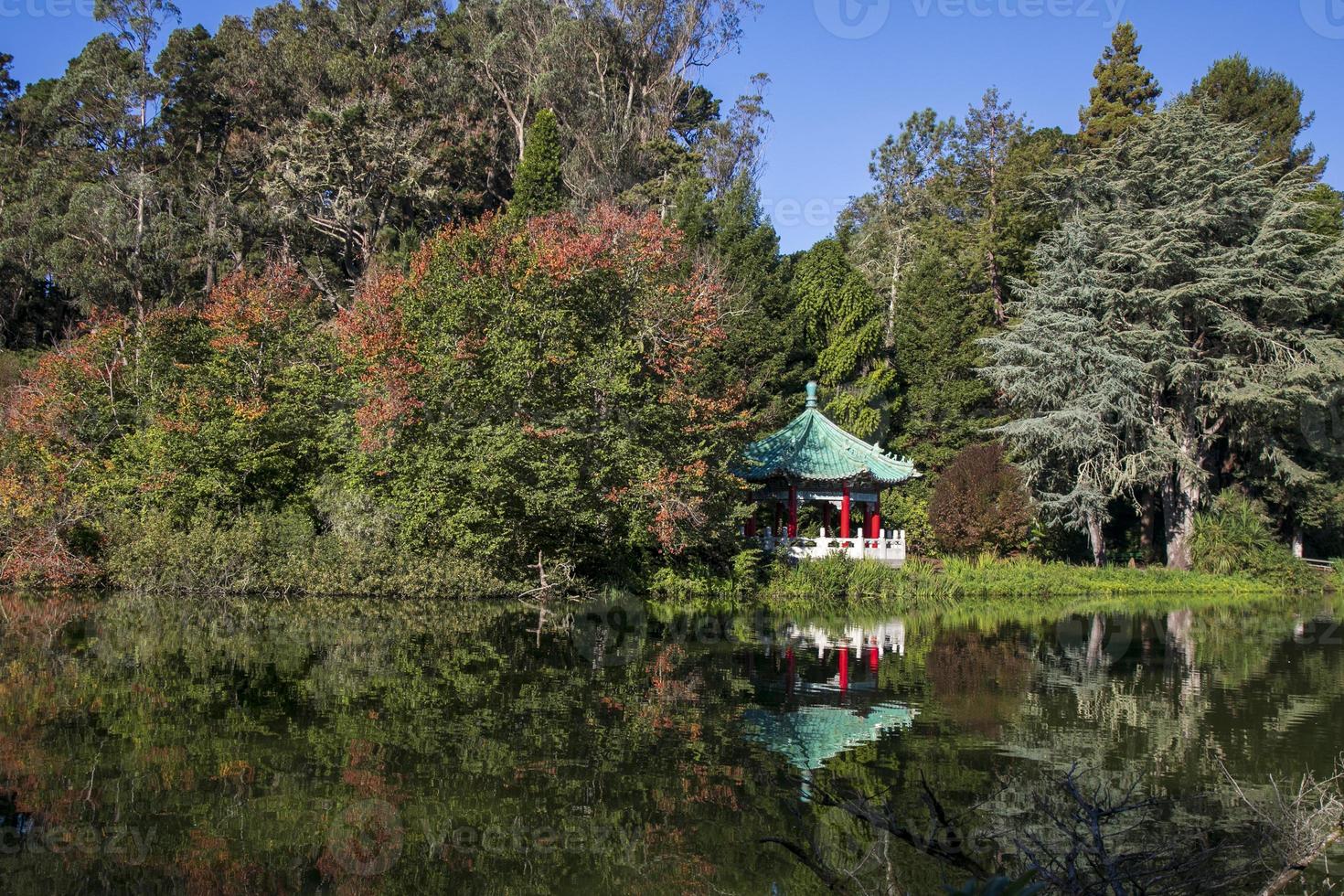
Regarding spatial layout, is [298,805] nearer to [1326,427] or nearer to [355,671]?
[355,671]

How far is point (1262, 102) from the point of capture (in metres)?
34.0

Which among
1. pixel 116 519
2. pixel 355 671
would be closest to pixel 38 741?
pixel 355 671

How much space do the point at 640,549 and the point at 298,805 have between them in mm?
15327

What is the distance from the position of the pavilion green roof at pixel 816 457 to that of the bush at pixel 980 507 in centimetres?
104

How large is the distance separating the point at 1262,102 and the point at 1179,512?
14.9m

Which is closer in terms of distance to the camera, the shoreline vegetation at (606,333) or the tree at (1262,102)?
the shoreline vegetation at (606,333)

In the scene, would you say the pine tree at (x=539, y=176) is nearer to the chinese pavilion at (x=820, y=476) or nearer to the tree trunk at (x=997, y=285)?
the chinese pavilion at (x=820, y=476)

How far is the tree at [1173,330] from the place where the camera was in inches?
1048

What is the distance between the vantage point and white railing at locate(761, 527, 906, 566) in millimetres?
23625

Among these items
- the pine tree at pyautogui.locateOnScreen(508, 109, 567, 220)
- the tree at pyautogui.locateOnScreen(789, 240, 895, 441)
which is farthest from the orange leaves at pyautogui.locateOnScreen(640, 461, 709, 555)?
the pine tree at pyautogui.locateOnScreen(508, 109, 567, 220)

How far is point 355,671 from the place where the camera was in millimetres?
11898

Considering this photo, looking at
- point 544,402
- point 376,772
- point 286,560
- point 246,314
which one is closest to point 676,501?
point 544,402

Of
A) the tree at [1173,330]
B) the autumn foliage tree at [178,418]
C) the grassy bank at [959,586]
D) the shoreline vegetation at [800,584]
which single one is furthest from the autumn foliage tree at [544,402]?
the tree at [1173,330]

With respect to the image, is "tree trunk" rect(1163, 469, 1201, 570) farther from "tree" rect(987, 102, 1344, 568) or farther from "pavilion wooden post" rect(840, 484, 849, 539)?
"pavilion wooden post" rect(840, 484, 849, 539)
